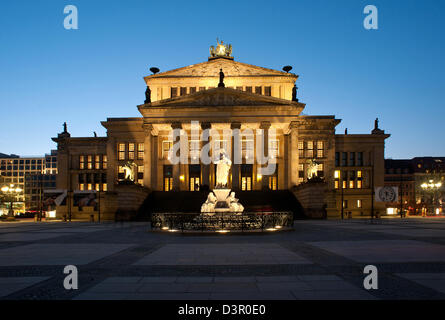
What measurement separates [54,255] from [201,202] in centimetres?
3096

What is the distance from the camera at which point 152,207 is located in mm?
45188

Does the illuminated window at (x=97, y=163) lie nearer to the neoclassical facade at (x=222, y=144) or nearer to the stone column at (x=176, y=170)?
the neoclassical facade at (x=222, y=144)

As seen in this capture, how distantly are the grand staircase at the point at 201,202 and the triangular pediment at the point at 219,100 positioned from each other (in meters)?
13.9

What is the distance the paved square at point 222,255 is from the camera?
1212 centimetres

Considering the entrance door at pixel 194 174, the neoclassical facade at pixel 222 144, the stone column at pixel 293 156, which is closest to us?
the neoclassical facade at pixel 222 144

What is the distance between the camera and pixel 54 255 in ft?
46.3

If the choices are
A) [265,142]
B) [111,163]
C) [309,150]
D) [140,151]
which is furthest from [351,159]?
[111,163]

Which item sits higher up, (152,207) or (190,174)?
(190,174)

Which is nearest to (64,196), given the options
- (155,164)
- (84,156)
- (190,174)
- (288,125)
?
(84,156)

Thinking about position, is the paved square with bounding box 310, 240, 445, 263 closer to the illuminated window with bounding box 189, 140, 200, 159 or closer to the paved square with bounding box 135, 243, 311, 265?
the paved square with bounding box 135, 243, 311, 265

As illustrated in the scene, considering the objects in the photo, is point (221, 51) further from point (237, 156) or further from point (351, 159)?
point (351, 159)

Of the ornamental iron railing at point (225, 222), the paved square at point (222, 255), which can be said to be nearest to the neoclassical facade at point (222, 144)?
the ornamental iron railing at point (225, 222)
